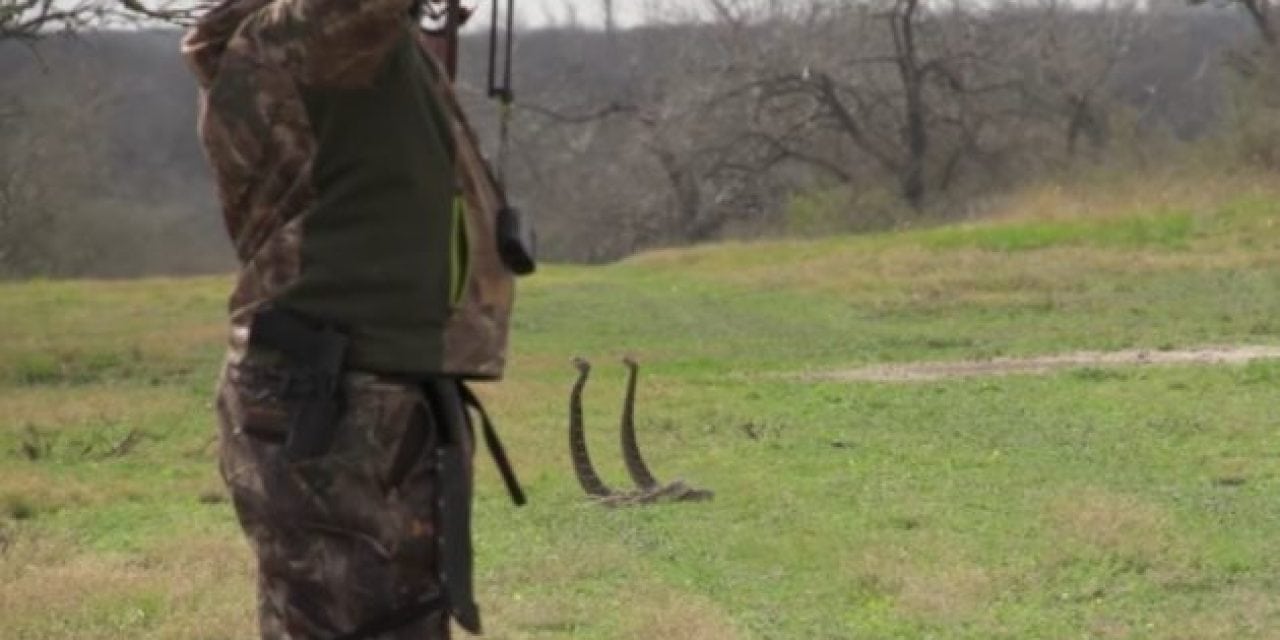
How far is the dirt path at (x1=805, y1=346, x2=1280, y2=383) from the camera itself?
17109 millimetres

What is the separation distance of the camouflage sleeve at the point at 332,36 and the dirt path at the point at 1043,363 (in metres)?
13.3

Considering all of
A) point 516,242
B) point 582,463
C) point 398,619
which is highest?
point 516,242

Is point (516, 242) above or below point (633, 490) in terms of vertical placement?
above

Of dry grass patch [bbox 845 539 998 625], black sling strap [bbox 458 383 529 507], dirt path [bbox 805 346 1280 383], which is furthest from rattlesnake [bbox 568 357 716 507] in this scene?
dirt path [bbox 805 346 1280 383]

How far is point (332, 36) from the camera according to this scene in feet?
11.8

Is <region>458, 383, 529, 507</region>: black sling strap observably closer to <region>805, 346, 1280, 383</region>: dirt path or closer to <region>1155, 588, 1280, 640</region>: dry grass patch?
<region>1155, 588, 1280, 640</region>: dry grass patch

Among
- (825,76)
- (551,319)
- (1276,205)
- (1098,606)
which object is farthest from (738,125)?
(1098,606)

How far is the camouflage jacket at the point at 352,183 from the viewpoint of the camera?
12.0ft

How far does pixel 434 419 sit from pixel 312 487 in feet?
0.66

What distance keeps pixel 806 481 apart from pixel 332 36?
7.58 m

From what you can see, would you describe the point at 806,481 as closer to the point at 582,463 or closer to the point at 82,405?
the point at 582,463

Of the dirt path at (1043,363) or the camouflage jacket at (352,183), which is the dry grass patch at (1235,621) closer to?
the camouflage jacket at (352,183)

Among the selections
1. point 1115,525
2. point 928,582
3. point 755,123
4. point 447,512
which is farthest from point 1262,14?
point 447,512

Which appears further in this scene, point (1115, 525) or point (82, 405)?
point (82, 405)
